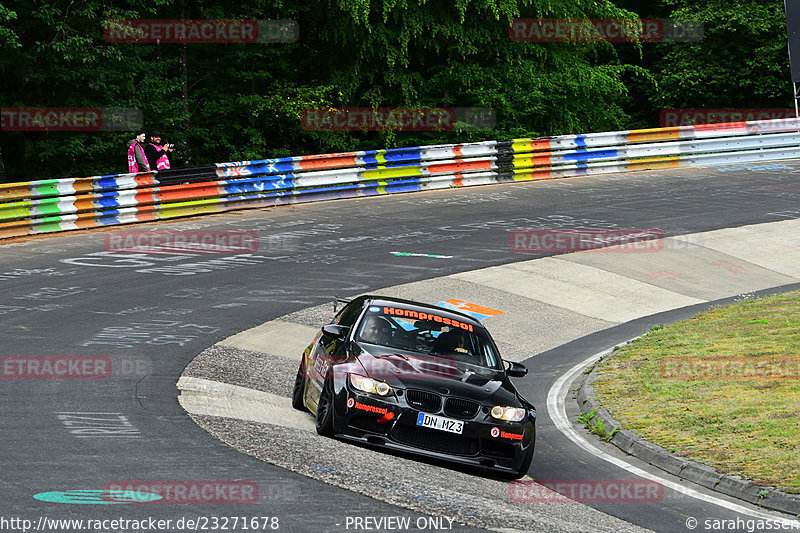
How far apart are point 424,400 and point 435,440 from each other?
1.25 ft

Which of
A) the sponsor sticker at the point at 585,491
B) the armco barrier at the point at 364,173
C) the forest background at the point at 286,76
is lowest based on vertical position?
the sponsor sticker at the point at 585,491

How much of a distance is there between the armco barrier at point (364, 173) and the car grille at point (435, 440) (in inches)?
543

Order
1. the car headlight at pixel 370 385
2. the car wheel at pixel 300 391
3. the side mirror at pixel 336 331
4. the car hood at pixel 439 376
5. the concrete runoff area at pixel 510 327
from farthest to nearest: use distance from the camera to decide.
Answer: the car wheel at pixel 300 391 < the side mirror at pixel 336 331 < the car hood at pixel 439 376 < the car headlight at pixel 370 385 < the concrete runoff area at pixel 510 327

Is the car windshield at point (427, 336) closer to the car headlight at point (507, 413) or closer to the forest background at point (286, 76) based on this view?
the car headlight at point (507, 413)

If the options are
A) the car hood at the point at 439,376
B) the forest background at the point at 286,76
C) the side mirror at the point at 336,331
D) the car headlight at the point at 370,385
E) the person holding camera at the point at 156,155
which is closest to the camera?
the car headlight at the point at 370,385

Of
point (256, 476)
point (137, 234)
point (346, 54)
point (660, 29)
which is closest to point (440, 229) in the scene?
point (137, 234)

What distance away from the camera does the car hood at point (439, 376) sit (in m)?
9.64

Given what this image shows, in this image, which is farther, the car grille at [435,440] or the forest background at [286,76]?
the forest background at [286,76]

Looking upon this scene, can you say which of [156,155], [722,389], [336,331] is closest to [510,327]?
[722,389]

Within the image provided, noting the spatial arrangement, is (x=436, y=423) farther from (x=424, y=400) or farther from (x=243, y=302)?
(x=243, y=302)

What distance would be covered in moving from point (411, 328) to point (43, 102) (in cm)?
1931

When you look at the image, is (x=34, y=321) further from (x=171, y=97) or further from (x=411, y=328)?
(x=171, y=97)

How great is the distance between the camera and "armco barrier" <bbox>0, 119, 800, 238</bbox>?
2139cm

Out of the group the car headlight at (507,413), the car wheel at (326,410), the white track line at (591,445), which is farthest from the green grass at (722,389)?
the car wheel at (326,410)
